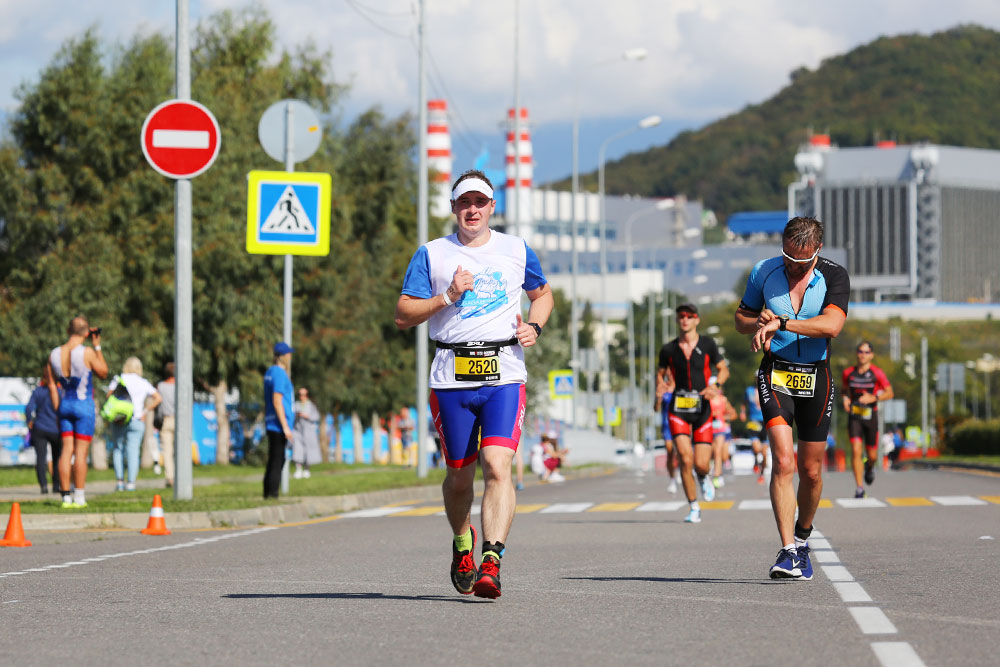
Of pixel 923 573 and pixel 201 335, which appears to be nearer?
pixel 923 573

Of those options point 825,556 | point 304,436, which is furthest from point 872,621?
point 304,436

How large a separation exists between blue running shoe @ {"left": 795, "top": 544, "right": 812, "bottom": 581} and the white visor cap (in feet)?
9.16

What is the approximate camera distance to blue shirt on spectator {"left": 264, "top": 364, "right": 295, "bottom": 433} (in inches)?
754

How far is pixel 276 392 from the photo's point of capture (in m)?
19.1

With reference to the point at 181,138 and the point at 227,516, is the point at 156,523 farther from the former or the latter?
the point at 181,138

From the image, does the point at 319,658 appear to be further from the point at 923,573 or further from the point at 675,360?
the point at 675,360

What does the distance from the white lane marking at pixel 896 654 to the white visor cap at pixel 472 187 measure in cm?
317

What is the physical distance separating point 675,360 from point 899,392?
129620mm

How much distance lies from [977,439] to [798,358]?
50238mm

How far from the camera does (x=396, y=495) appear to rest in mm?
24438

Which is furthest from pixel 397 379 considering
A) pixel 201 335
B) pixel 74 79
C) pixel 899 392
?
pixel 899 392

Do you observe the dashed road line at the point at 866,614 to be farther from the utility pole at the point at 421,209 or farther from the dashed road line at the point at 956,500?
the utility pole at the point at 421,209

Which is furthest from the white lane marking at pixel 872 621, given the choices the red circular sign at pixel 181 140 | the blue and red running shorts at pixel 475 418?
the red circular sign at pixel 181 140

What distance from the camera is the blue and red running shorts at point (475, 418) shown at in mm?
Answer: 8570
